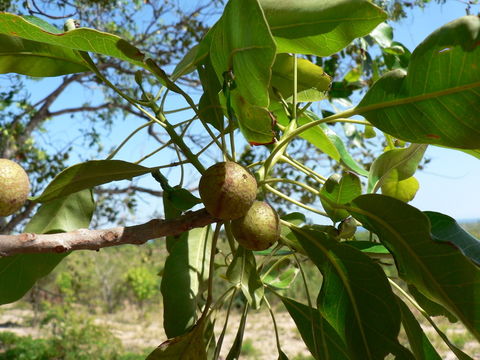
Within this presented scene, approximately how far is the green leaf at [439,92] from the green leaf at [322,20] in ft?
0.31

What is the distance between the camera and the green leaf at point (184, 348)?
0.90 metres

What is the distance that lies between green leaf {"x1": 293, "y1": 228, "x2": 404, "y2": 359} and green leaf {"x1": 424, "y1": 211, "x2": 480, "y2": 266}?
13 centimetres

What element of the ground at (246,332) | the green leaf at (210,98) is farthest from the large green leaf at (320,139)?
the ground at (246,332)

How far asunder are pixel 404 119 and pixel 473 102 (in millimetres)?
108

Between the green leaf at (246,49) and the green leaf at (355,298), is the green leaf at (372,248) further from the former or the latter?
the green leaf at (246,49)

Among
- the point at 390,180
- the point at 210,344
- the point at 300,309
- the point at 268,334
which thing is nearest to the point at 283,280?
the point at 300,309

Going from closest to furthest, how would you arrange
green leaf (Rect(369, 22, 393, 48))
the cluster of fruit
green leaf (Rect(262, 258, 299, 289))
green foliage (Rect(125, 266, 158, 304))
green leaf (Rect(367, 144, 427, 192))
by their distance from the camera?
the cluster of fruit, green leaf (Rect(367, 144, 427, 192)), green leaf (Rect(262, 258, 299, 289)), green leaf (Rect(369, 22, 393, 48)), green foliage (Rect(125, 266, 158, 304))

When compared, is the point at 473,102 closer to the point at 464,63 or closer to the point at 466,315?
the point at 464,63

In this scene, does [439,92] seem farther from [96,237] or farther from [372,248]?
[96,237]

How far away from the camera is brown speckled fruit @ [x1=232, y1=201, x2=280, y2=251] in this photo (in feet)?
2.53

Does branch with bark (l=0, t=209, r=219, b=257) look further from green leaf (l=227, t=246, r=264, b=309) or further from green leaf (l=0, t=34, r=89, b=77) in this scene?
green leaf (l=0, t=34, r=89, b=77)

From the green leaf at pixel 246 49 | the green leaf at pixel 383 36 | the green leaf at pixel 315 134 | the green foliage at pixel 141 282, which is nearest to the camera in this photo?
the green leaf at pixel 246 49

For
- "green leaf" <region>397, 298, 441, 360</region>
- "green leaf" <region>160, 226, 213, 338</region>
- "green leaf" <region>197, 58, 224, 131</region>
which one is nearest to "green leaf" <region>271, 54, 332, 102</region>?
"green leaf" <region>197, 58, 224, 131</region>

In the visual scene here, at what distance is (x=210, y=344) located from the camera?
110 cm
